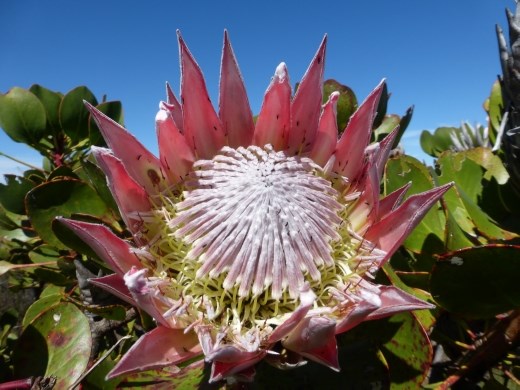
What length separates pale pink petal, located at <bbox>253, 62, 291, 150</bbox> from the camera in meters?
1.41

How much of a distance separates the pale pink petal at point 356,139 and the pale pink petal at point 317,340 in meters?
0.62

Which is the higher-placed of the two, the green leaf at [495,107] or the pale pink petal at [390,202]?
the green leaf at [495,107]

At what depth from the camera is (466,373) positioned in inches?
52.6

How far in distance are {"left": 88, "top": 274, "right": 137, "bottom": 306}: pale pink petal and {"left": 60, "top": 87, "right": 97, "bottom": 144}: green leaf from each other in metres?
1.44

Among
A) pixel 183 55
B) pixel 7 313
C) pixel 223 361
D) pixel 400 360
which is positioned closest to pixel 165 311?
pixel 223 361

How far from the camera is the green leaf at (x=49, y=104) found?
2.45 metres

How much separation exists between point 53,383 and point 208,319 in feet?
1.44

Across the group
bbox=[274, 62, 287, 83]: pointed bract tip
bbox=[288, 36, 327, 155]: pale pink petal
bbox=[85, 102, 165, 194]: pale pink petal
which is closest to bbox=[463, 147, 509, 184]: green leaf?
bbox=[288, 36, 327, 155]: pale pink petal

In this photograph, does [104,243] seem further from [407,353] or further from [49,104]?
[49,104]

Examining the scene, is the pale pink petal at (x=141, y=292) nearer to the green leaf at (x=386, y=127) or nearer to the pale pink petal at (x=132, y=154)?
the pale pink petal at (x=132, y=154)

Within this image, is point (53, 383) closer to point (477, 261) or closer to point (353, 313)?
point (353, 313)

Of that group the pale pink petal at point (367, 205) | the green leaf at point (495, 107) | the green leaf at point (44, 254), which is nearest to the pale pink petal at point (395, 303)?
the pale pink petal at point (367, 205)

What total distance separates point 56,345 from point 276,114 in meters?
1.01

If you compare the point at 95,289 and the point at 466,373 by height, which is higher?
the point at 95,289
